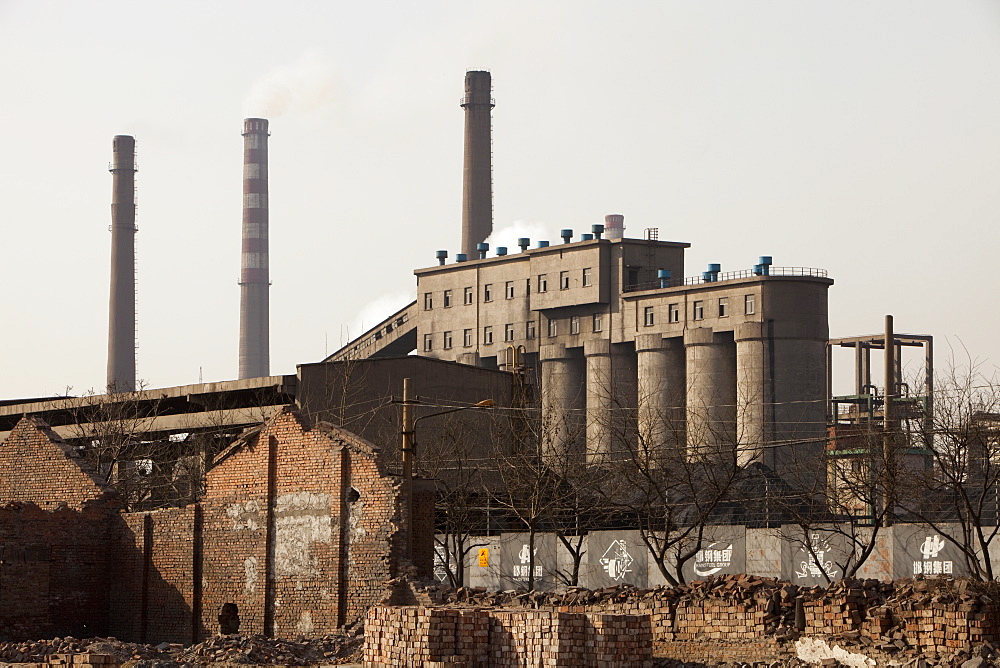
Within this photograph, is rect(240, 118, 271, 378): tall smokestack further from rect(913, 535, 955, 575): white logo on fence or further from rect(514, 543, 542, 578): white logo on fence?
rect(913, 535, 955, 575): white logo on fence

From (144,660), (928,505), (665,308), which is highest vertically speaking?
(665,308)

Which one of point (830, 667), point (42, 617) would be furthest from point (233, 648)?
point (830, 667)

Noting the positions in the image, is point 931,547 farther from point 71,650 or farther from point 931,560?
point 71,650

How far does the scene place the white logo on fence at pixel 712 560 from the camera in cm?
3183

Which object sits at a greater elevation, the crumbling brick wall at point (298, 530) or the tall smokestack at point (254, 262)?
the tall smokestack at point (254, 262)

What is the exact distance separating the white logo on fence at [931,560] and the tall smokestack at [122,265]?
229ft

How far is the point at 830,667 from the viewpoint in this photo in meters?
17.5

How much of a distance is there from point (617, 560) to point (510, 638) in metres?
15.5

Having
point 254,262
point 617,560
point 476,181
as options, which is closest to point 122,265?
point 254,262

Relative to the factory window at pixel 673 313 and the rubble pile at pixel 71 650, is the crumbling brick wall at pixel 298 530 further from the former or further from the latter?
the factory window at pixel 673 313

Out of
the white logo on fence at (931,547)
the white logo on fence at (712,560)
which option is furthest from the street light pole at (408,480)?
the white logo on fence at (931,547)

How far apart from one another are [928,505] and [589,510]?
825 centimetres

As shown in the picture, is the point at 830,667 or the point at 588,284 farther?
the point at 588,284

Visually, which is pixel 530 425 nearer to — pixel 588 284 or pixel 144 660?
pixel 144 660
